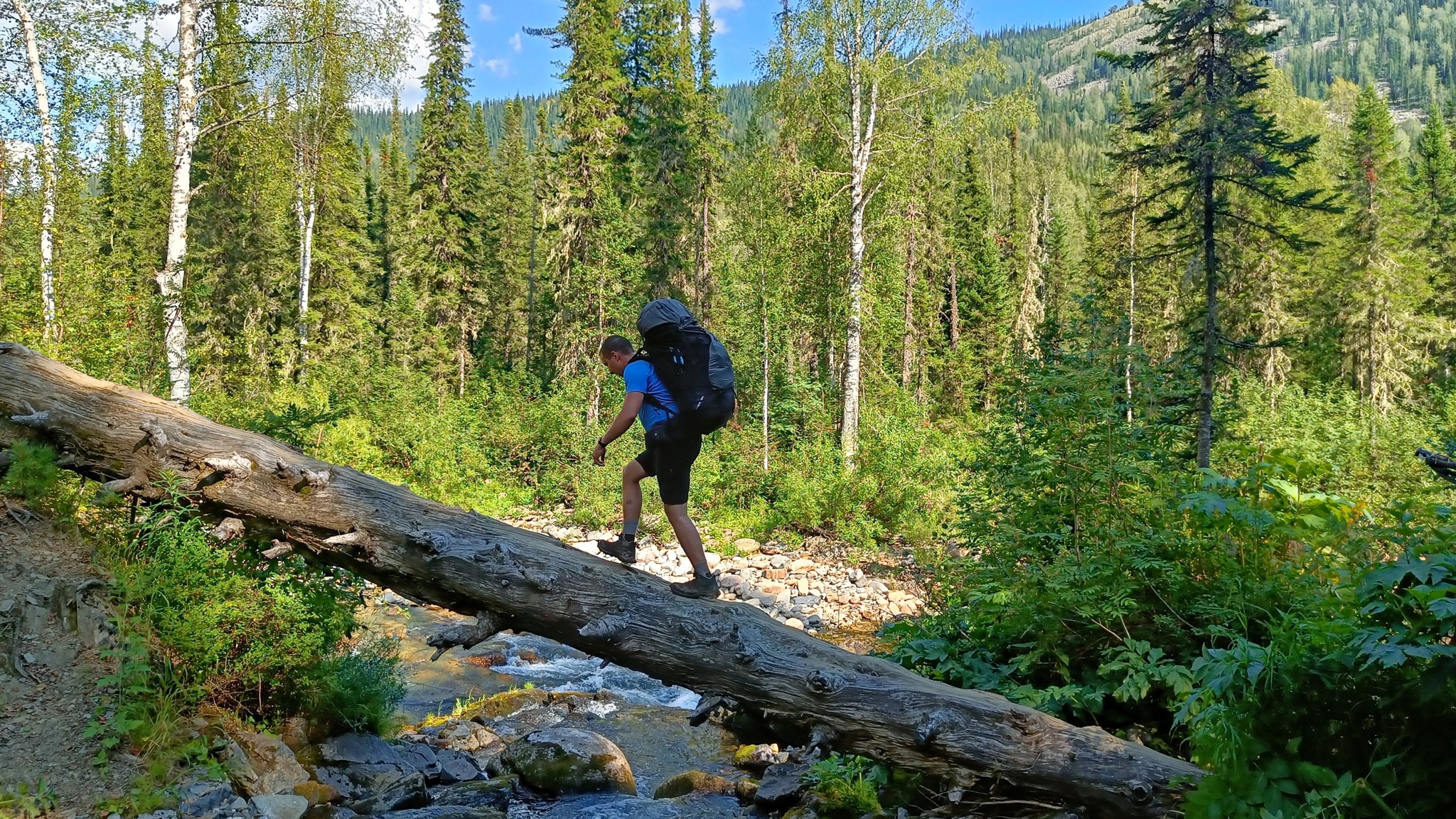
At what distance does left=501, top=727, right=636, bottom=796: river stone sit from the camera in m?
7.55

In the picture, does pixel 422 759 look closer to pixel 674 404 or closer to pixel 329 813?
pixel 329 813

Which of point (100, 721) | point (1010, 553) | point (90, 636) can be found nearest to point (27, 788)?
point (100, 721)

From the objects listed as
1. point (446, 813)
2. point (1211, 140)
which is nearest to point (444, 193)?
point (1211, 140)

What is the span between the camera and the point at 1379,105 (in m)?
33.1

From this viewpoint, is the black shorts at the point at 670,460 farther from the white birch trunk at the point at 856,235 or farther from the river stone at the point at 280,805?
the white birch trunk at the point at 856,235

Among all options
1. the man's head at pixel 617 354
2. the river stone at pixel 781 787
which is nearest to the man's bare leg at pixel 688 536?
the man's head at pixel 617 354

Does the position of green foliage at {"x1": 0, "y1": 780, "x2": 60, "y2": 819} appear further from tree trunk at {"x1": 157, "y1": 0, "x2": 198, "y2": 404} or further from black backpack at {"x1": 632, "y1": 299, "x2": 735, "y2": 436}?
tree trunk at {"x1": 157, "y1": 0, "x2": 198, "y2": 404}

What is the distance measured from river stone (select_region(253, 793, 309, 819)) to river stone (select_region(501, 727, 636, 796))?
2365 millimetres

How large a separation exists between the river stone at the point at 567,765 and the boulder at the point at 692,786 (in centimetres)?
31

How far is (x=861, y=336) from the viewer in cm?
2006

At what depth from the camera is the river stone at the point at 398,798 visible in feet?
20.4

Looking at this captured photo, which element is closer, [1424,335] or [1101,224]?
[1424,335]

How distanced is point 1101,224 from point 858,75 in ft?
77.6

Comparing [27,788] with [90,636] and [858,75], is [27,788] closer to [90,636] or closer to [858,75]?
[90,636]
